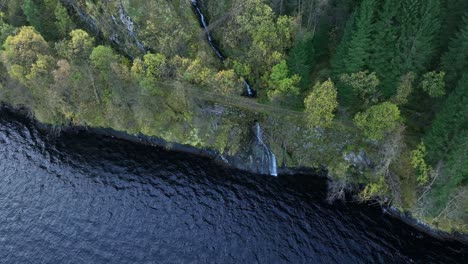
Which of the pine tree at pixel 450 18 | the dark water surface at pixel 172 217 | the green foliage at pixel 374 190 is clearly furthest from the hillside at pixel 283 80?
the dark water surface at pixel 172 217

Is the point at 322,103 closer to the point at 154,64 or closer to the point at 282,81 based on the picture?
the point at 282,81

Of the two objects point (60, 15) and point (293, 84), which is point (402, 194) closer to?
point (293, 84)

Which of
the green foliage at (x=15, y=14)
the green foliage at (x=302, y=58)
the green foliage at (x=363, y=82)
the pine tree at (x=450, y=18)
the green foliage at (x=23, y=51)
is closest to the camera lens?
the pine tree at (x=450, y=18)

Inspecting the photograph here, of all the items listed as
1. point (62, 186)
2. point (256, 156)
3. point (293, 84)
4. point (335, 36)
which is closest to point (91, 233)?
point (62, 186)

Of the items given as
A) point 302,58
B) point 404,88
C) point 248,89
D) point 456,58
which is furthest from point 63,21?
point 456,58

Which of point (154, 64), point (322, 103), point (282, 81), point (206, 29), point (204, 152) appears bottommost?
point (204, 152)

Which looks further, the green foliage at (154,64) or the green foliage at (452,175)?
the green foliage at (154,64)

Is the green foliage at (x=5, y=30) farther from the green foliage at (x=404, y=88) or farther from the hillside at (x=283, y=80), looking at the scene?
the green foliage at (x=404, y=88)
